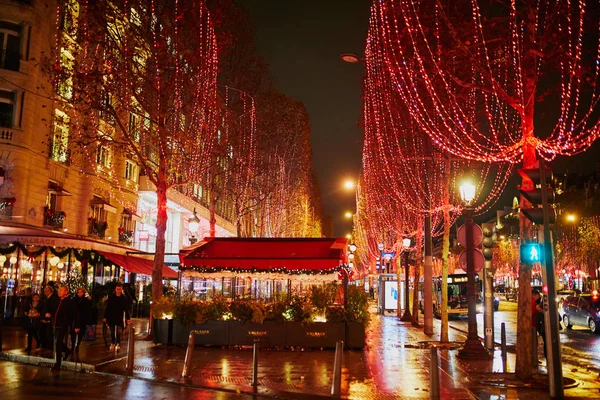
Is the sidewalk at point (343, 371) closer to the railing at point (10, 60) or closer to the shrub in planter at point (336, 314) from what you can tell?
the shrub in planter at point (336, 314)

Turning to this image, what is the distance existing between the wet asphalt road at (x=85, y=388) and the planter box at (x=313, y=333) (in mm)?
6604

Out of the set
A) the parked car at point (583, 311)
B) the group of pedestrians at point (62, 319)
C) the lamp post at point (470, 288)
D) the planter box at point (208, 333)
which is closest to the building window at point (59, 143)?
the group of pedestrians at point (62, 319)

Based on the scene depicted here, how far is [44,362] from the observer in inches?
592

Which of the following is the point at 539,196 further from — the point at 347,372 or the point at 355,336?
the point at 355,336

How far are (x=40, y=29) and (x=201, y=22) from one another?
10.4m

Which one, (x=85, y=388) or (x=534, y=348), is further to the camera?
(x=534, y=348)

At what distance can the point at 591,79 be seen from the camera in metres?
12.0

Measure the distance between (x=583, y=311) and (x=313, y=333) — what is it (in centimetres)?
1785

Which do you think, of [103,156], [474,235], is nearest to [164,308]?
[474,235]

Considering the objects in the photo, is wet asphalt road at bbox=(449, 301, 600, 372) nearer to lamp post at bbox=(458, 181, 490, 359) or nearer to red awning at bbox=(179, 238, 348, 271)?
lamp post at bbox=(458, 181, 490, 359)

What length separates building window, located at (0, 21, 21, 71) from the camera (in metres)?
27.4

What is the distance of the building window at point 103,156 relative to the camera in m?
33.9

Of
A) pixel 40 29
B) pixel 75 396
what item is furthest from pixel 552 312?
pixel 40 29

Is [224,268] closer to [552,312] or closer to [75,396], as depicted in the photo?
[75,396]
